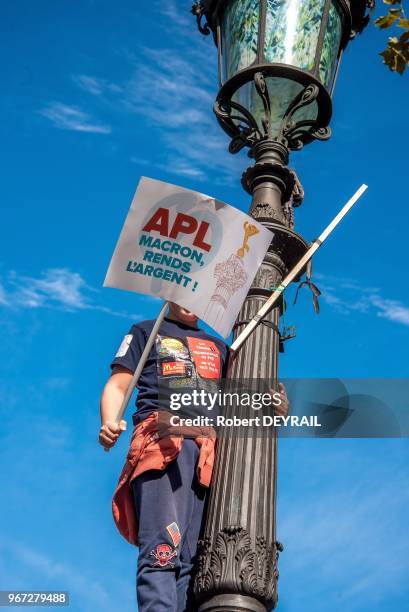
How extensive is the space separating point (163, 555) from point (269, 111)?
322cm

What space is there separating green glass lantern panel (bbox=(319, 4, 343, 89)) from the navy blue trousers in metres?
2.98

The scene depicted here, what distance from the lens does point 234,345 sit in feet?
16.8

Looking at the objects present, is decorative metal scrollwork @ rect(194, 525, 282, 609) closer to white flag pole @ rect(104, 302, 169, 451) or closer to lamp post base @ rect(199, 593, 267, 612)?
lamp post base @ rect(199, 593, 267, 612)

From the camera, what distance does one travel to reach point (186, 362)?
5.18 meters

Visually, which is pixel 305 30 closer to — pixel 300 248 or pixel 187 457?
pixel 300 248

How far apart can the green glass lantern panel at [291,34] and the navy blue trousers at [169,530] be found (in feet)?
9.43

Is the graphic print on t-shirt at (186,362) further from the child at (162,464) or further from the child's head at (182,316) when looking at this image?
the child's head at (182,316)

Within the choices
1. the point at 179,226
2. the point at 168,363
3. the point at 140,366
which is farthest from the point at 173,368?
the point at 179,226

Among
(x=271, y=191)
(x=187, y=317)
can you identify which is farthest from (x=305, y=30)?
(x=187, y=317)

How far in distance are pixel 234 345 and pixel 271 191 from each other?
1.38 meters

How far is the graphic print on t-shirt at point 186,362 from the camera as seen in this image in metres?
5.07

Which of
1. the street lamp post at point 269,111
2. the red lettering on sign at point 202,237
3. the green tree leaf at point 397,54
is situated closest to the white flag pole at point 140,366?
the red lettering on sign at point 202,237

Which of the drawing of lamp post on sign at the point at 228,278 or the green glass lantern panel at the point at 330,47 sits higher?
the green glass lantern panel at the point at 330,47

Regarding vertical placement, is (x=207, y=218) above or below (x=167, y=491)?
above
